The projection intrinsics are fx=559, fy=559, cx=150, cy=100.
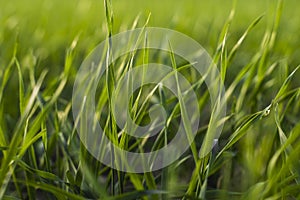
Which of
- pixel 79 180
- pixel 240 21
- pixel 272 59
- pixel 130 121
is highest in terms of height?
pixel 240 21

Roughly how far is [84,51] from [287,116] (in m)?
0.90

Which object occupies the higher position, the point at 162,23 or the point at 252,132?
the point at 162,23

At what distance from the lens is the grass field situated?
74 centimetres

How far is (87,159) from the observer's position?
0.88 meters

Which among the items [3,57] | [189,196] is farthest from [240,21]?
[189,196]

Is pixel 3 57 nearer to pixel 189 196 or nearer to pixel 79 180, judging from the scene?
pixel 79 180

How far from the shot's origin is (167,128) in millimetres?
836

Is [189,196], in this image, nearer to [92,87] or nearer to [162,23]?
[92,87]

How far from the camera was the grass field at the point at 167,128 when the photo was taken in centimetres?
74

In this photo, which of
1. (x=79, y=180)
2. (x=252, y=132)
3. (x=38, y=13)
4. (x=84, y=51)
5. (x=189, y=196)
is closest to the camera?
(x=189, y=196)

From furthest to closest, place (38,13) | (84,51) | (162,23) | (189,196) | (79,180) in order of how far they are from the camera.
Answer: (38,13)
(162,23)
(84,51)
(79,180)
(189,196)

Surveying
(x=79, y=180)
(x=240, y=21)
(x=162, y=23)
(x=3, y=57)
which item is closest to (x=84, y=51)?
(x=3, y=57)

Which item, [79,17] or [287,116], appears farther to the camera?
[79,17]

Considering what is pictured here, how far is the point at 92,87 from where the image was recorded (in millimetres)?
925
